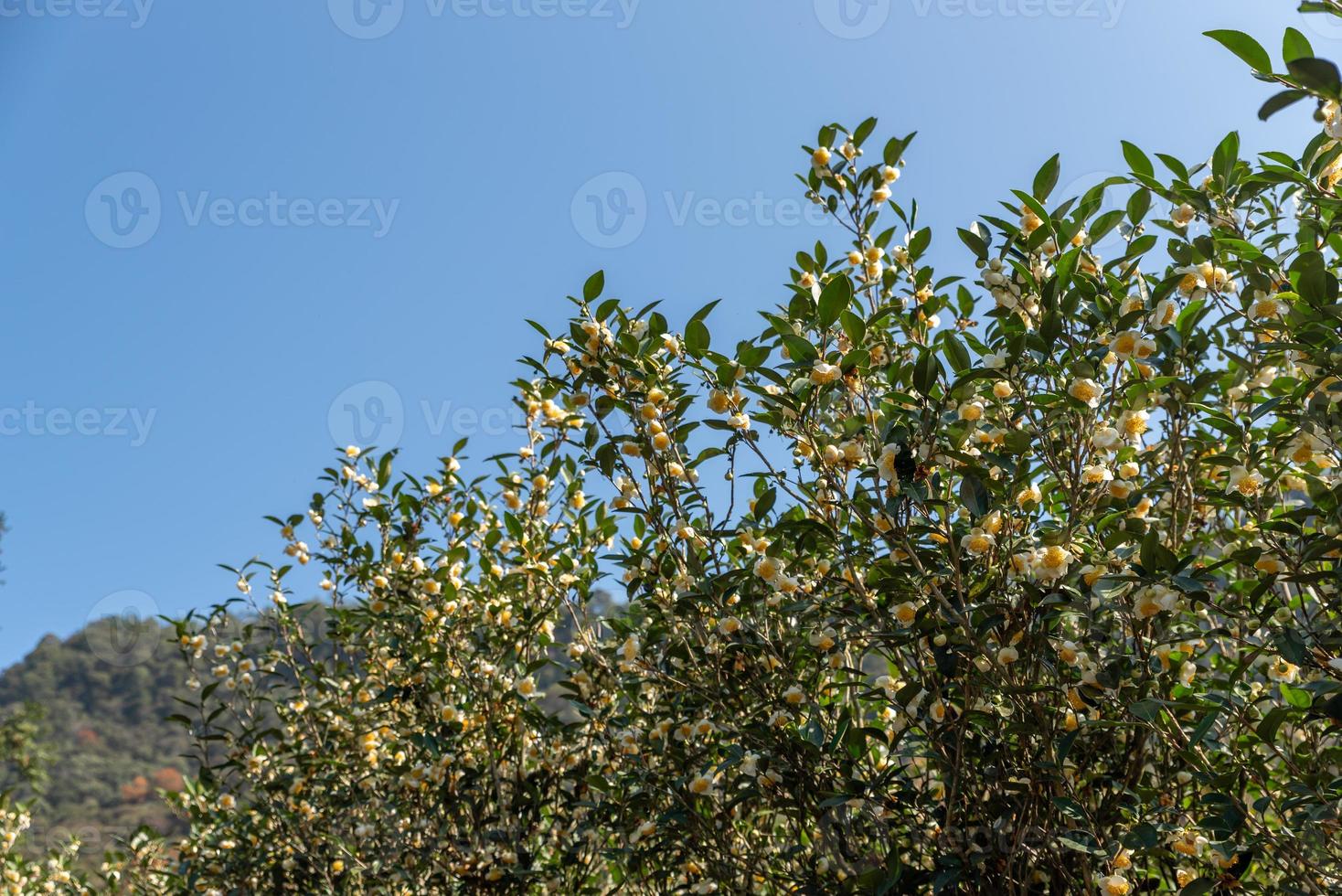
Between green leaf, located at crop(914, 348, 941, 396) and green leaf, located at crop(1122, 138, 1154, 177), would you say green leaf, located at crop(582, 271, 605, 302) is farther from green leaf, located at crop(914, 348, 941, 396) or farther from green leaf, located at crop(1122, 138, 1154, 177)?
green leaf, located at crop(1122, 138, 1154, 177)

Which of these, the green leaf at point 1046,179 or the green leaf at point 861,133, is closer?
the green leaf at point 1046,179

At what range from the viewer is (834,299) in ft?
5.89

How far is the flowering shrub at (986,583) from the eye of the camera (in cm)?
161

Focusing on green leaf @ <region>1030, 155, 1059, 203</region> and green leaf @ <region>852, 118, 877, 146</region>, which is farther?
green leaf @ <region>852, 118, 877, 146</region>

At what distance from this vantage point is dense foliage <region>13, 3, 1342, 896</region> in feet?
5.29

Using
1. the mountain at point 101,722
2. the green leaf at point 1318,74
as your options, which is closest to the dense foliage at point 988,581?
the green leaf at point 1318,74

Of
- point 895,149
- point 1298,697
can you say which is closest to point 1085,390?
point 1298,697

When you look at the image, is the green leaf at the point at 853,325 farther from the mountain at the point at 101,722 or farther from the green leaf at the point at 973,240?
the mountain at the point at 101,722

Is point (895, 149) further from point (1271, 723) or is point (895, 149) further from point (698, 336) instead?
point (1271, 723)

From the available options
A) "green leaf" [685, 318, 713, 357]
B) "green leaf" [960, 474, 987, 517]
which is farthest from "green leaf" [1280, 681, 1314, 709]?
"green leaf" [685, 318, 713, 357]

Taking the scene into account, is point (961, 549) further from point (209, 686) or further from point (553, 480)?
point (209, 686)

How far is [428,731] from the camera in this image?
2797 mm

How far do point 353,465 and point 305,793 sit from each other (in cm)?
125

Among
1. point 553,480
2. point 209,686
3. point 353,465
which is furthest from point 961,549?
point 209,686
